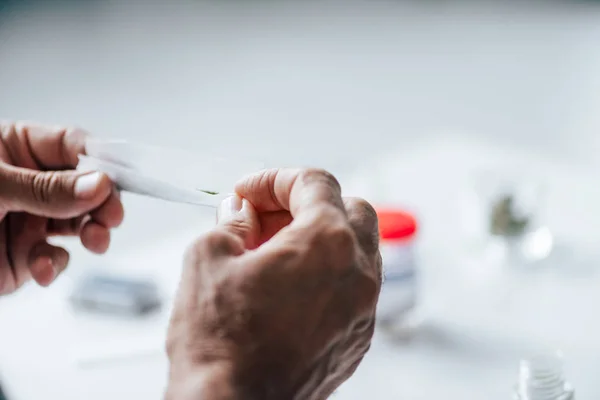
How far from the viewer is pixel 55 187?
792mm

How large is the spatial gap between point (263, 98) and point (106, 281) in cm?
103

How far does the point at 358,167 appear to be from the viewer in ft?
4.43

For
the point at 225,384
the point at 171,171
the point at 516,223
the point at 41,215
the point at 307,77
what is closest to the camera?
the point at 225,384

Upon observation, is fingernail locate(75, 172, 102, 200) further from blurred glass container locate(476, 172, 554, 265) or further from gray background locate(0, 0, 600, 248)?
blurred glass container locate(476, 172, 554, 265)

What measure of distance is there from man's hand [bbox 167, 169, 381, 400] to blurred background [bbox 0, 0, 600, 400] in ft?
2.21

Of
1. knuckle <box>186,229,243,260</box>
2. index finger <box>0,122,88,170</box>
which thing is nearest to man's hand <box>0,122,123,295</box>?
index finger <box>0,122,88,170</box>

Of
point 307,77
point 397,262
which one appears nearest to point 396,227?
point 397,262

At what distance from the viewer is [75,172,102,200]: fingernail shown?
2.57ft

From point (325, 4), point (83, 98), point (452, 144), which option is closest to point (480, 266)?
point (452, 144)

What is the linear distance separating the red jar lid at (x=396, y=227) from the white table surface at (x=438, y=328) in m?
0.10

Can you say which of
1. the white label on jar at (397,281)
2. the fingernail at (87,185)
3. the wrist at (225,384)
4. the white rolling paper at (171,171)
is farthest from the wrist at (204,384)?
the white label on jar at (397,281)

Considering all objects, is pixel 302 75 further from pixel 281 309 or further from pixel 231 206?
pixel 281 309

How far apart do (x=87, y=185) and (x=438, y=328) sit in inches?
17.8

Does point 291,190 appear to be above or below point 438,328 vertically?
above
